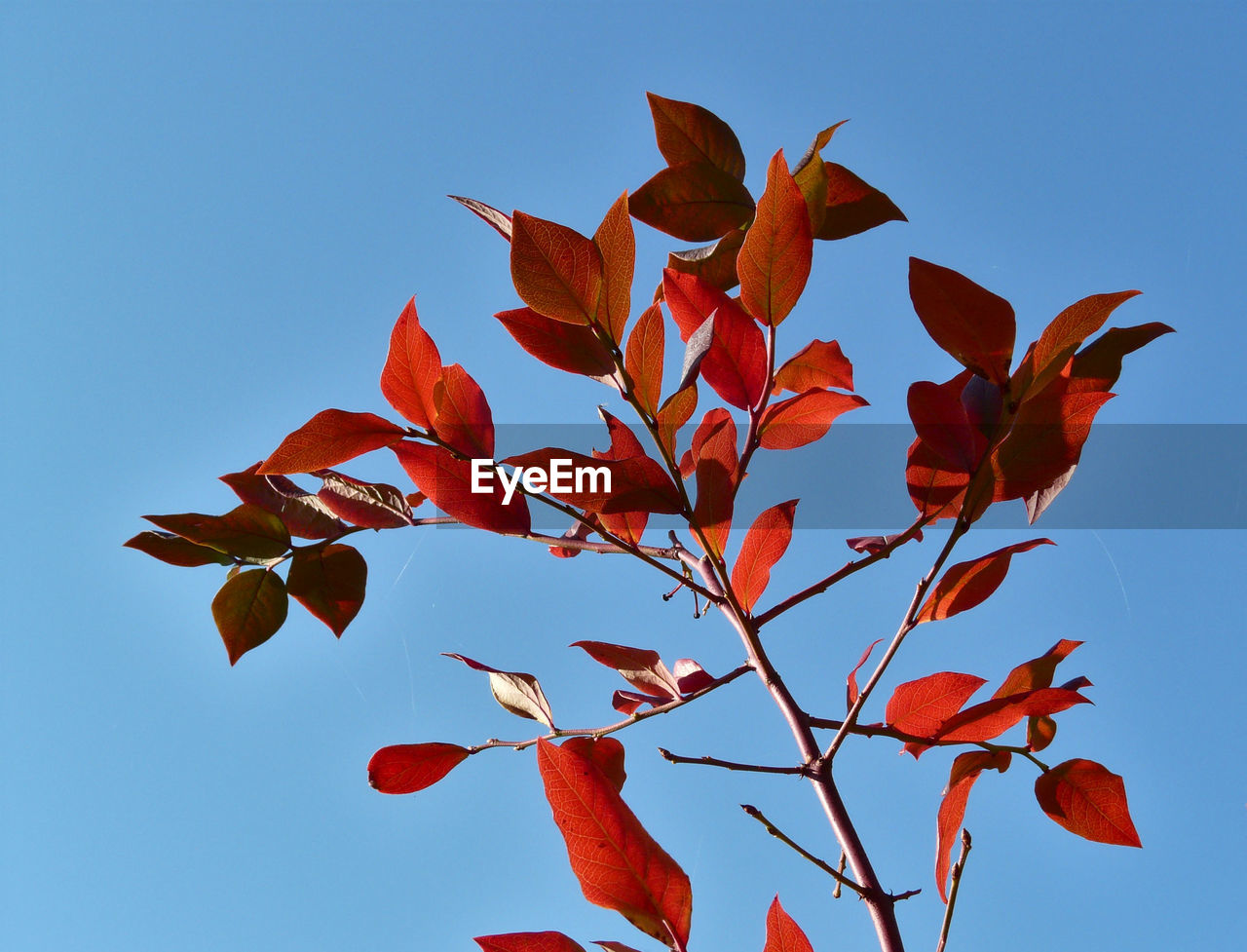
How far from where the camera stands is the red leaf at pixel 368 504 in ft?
1.83

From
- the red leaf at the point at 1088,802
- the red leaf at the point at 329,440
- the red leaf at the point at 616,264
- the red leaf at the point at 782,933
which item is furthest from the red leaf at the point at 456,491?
the red leaf at the point at 1088,802

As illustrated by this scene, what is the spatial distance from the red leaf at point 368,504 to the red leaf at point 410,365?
73 mm

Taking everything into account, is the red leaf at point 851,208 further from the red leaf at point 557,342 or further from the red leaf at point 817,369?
the red leaf at point 557,342

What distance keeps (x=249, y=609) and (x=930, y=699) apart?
47 cm

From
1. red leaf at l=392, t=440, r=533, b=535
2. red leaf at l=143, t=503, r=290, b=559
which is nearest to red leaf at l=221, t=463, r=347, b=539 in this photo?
red leaf at l=143, t=503, r=290, b=559

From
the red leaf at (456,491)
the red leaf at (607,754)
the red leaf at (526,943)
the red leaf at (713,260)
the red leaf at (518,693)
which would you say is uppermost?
the red leaf at (713,260)

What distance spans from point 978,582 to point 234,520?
506 millimetres

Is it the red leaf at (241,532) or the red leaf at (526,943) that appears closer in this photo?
the red leaf at (526,943)

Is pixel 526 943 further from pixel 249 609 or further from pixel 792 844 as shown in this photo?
pixel 249 609

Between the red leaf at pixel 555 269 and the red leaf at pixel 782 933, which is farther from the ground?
the red leaf at pixel 555 269

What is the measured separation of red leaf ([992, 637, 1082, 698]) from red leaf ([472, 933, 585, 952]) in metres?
0.32

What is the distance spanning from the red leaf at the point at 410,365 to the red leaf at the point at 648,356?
12cm

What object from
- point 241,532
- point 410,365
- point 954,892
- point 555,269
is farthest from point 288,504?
point 954,892

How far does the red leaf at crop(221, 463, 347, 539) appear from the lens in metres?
0.58
